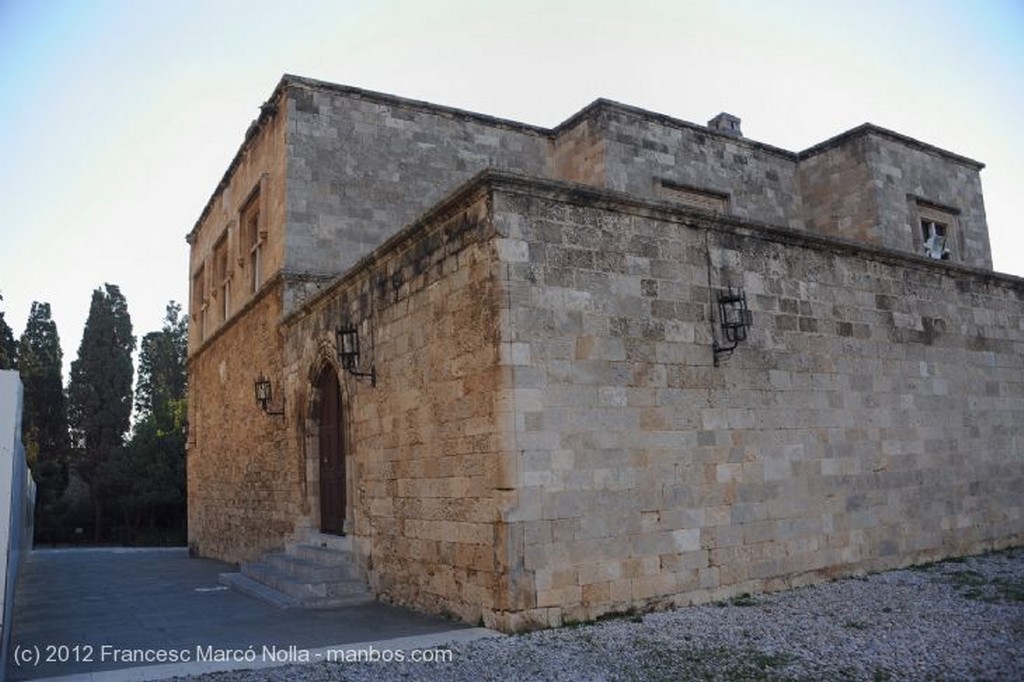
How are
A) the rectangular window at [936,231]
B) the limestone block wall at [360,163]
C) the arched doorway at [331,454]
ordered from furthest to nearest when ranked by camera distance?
1. the rectangular window at [936,231]
2. the limestone block wall at [360,163]
3. the arched doorway at [331,454]

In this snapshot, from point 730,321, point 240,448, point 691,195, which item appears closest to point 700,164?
point 691,195

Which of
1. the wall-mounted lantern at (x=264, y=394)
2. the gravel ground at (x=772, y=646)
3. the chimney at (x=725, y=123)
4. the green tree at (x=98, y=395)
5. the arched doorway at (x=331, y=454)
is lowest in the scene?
the gravel ground at (x=772, y=646)

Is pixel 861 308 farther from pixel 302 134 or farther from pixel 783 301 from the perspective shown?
pixel 302 134

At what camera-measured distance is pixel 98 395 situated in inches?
1198

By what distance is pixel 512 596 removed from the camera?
5.73 m

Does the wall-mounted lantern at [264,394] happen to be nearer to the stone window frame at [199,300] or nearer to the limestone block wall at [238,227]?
the limestone block wall at [238,227]

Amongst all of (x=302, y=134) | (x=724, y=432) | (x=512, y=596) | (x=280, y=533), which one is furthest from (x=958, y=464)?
(x=302, y=134)

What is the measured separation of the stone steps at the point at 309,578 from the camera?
7.67 m

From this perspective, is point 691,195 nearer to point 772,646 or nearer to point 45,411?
point 772,646

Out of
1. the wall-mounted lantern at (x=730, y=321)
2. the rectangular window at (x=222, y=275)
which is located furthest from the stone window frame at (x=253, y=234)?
the wall-mounted lantern at (x=730, y=321)

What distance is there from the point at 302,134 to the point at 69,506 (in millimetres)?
25466

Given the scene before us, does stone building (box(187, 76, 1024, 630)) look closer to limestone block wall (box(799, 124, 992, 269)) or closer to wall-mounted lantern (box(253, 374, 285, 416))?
wall-mounted lantern (box(253, 374, 285, 416))

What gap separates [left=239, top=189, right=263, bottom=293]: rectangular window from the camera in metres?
12.7

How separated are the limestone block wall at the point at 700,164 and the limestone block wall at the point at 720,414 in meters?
4.06
